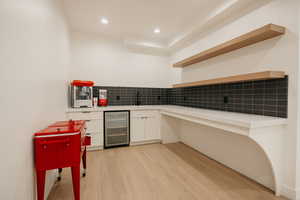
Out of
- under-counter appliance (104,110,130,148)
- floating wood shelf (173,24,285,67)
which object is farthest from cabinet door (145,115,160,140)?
floating wood shelf (173,24,285,67)

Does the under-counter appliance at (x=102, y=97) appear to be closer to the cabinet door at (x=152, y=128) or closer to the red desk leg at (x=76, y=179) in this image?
the cabinet door at (x=152, y=128)

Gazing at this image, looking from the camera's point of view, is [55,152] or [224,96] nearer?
[55,152]

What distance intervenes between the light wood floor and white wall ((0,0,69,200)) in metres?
Answer: 0.74

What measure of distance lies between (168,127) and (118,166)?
61.3 inches

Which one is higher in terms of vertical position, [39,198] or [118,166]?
[39,198]

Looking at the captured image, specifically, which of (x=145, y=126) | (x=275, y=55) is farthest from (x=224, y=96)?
(x=145, y=126)

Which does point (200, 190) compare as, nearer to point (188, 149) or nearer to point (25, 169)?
point (188, 149)

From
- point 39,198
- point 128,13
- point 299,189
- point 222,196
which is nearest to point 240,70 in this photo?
point 299,189

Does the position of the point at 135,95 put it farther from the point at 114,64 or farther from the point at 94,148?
the point at 94,148

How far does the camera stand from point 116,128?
3.11m

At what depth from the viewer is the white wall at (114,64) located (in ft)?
10.9

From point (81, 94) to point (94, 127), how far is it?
73cm

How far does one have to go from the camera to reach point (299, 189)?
4.96ft

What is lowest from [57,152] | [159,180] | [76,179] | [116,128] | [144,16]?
[159,180]
